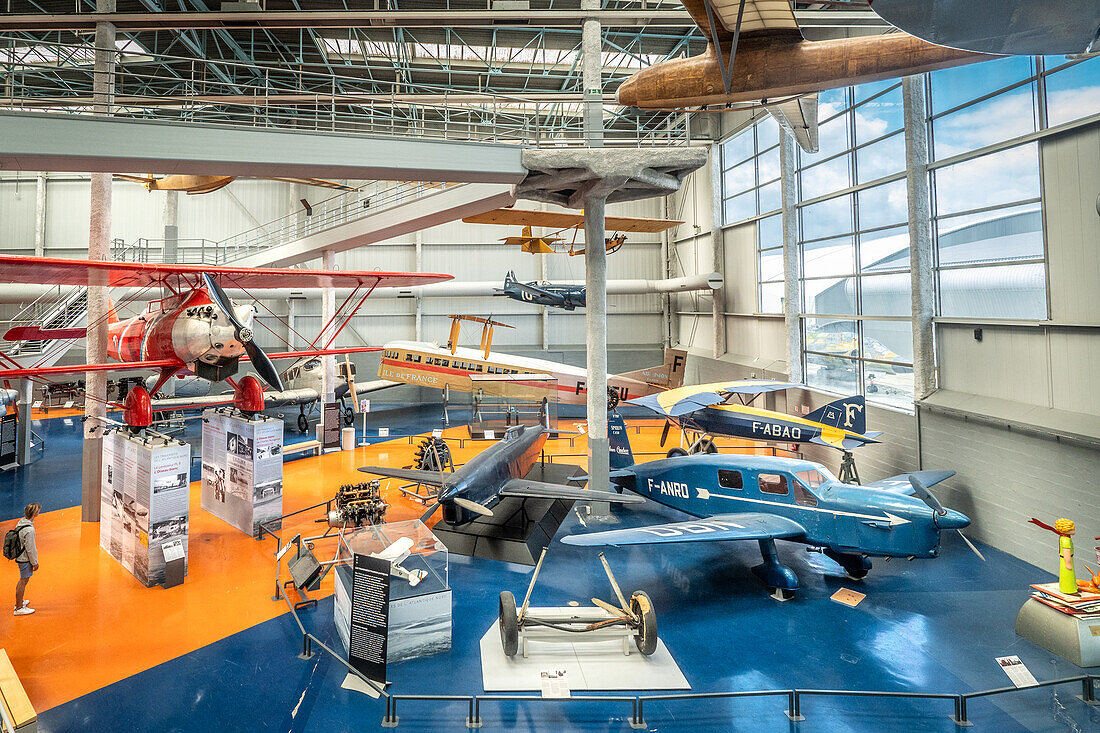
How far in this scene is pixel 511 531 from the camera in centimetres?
1086

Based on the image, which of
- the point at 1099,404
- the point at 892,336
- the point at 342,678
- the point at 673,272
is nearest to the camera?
the point at 342,678

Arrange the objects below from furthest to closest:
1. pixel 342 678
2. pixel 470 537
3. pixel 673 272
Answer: pixel 673 272
pixel 470 537
pixel 342 678

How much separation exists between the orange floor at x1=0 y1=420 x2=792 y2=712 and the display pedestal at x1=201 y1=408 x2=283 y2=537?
1.37 ft

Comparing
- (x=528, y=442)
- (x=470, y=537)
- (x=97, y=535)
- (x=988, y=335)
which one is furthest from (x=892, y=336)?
(x=97, y=535)

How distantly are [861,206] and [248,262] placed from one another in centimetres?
1858

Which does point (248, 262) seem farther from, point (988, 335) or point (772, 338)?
point (988, 335)

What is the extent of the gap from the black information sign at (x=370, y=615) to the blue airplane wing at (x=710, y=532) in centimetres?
233

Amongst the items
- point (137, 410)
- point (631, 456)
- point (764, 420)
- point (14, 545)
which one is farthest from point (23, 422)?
point (764, 420)

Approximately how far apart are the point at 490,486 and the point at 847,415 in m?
8.39

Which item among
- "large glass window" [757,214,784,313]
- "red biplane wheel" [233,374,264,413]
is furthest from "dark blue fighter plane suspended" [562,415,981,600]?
"large glass window" [757,214,784,313]

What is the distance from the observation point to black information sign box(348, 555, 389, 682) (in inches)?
245

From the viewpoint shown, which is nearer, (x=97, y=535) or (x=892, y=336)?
(x=97, y=535)

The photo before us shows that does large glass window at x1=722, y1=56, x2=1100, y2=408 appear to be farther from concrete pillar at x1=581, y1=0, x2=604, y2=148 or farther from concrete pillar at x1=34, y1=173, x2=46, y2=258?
concrete pillar at x1=34, y1=173, x2=46, y2=258

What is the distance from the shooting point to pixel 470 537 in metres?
10.8
